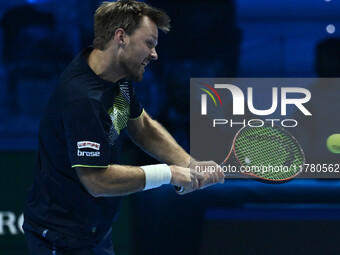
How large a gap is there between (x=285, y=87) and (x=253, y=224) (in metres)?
1.02

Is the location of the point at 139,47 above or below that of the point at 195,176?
above

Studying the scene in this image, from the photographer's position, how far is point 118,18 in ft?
8.37

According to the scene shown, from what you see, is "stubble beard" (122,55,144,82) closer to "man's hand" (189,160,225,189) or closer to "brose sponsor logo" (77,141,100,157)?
"brose sponsor logo" (77,141,100,157)

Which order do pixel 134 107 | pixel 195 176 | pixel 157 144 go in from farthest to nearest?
pixel 157 144, pixel 134 107, pixel 195 176

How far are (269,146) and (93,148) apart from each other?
59.3 inches

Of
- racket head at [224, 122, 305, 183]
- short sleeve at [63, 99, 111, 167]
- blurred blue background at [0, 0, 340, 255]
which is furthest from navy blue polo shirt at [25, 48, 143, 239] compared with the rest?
blurred blue background at [0, 0, 340, 255]

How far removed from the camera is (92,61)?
254cm

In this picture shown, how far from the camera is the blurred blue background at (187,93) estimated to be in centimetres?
420

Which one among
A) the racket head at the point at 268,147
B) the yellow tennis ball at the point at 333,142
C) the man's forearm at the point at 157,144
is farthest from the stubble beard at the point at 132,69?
the yellow tennis ball at the point at 333,142

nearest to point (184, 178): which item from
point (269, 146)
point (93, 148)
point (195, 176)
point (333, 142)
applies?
point (195, 176)

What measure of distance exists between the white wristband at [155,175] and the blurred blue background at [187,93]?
1.61m

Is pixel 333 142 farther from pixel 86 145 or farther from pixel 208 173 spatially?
pixel 86 145

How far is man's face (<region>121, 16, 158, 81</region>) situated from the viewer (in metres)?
2.56

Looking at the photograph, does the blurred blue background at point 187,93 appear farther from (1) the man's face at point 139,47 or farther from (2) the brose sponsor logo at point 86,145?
(2) the brose sponsor logo at point 86,145
